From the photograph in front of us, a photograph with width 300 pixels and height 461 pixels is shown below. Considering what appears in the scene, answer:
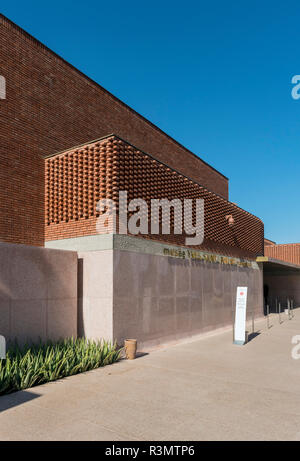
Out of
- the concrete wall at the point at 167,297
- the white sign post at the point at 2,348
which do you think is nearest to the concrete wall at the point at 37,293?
the white sign post at the point at 2,348

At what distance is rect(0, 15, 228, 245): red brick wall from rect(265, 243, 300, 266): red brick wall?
33435 mm

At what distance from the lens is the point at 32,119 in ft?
52.4

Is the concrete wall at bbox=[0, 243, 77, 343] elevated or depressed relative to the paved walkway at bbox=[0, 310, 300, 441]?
elevated

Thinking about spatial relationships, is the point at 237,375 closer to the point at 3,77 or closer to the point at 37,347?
the point at 37,347

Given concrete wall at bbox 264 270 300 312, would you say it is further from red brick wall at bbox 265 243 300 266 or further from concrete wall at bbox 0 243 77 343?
concrete wall at bbox 0 243 77 343

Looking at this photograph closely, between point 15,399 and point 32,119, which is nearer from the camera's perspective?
point 15,399

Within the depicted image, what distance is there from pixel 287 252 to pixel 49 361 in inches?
1604

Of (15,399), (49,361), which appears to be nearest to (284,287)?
(49,361)

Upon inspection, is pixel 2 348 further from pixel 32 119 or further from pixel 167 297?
pixel 32 119

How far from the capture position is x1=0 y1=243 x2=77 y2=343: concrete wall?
1184 cm

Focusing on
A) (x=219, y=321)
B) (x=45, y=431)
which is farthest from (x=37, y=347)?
(x=219, y=321)

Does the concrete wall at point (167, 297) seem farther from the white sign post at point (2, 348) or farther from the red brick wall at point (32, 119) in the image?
the red brick wall at point (32, 119)

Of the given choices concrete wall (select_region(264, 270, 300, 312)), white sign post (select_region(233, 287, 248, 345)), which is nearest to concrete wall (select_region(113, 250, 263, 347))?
white sign post (select_region(233, 287, 248, 345))

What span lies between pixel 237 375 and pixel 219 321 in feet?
34.6
